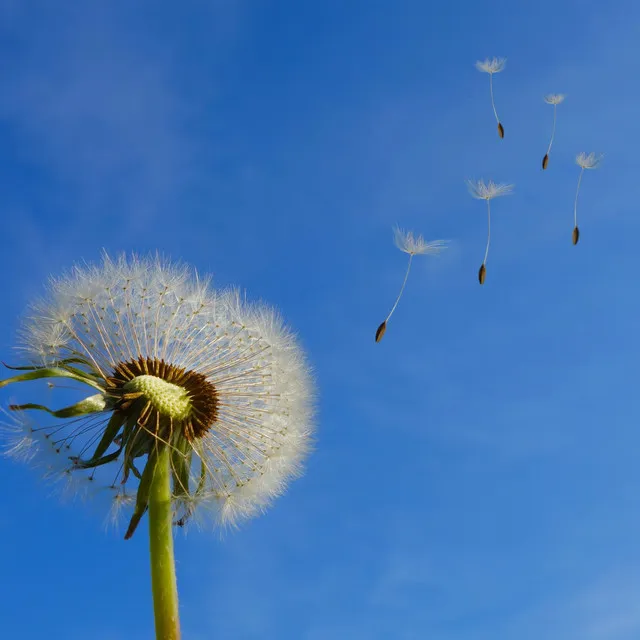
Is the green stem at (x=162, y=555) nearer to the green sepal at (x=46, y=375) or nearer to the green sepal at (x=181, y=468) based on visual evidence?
the green sepal at (x=181, y=468)

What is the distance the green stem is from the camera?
23.8 ft

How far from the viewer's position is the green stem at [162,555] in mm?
7262

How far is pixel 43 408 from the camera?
8.23 meters

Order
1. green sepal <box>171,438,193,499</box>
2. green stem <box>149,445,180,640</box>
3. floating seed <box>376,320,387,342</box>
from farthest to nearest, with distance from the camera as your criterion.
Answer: green sepal <box>171,438,193,499</box> → floating seed <box>376,320,387,342</box> → green stem <box>149,445,180,640</box>

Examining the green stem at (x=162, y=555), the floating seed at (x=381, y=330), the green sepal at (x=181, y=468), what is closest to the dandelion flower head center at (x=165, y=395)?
the green sepal at (x=181, y=468)

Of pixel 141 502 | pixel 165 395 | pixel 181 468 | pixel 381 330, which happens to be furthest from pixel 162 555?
pixel 381 330

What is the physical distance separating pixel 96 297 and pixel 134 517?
2502mm

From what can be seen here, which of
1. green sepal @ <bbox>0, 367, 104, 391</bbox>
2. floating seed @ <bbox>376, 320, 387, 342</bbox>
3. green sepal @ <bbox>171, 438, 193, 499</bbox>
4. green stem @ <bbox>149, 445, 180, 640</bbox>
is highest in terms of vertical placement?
green sepal @ <bbox>0, 367, 104, 391</bbox>

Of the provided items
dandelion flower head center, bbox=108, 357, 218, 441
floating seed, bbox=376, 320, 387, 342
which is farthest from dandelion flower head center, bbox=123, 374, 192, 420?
floating seed, bbox=376, 320, 387, 342

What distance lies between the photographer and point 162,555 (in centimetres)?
755

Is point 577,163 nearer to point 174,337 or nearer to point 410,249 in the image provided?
point 410,249

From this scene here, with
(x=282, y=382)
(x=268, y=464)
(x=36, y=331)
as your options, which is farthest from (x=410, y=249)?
(x=36, y=331)

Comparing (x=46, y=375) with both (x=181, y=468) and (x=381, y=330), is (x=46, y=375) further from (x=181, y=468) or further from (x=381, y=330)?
(x=381, y=330)

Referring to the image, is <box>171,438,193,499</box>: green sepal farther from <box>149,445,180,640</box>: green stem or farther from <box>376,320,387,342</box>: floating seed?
<box>376,320,387,342</box>: floating seed
